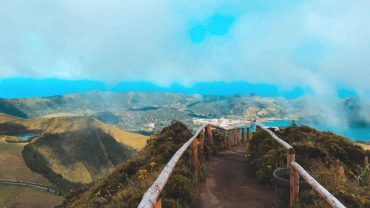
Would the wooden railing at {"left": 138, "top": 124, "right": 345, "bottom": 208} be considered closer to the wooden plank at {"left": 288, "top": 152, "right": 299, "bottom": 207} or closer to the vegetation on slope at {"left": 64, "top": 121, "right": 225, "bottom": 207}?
the wooden plank at {"left": 288, "top": 152, "right": 299, "bottom": 207}

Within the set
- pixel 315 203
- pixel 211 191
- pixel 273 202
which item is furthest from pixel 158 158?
pixel 315 203

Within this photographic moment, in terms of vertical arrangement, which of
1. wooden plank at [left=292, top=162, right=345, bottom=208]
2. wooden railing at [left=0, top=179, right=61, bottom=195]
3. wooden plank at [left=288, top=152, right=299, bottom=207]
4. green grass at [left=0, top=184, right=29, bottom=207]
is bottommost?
green grass at [left=0, top=184, right=29, bottom=207]

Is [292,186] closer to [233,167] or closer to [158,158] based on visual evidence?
[158,158]

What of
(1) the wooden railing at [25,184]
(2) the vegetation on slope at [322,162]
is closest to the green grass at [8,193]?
(1) the wooden railing at [25,184]

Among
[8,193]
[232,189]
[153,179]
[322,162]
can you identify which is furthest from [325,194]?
[8,193]

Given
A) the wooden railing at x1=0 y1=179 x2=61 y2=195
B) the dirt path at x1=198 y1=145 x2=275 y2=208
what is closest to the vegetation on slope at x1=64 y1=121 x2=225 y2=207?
the dirt path at x1=198 y1=145 x2=275 y2=208
